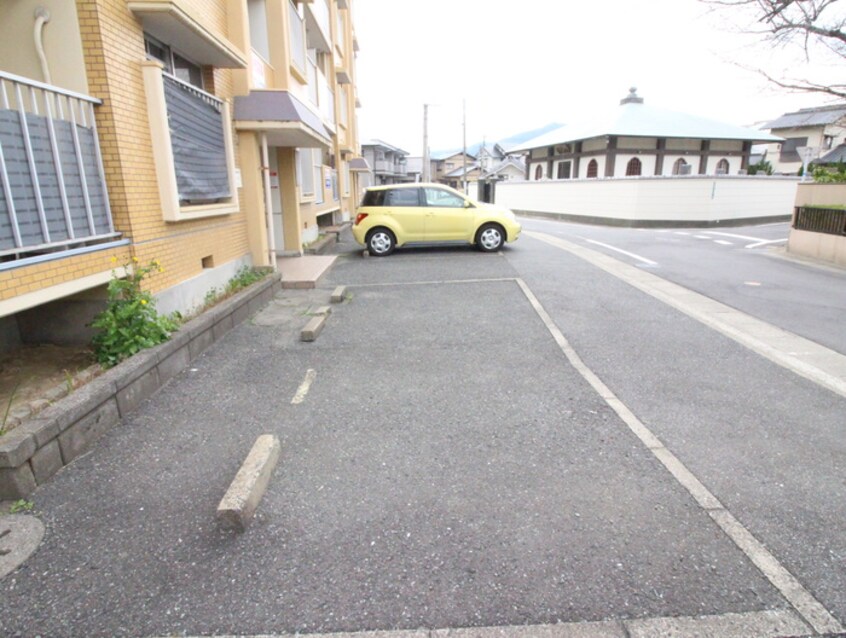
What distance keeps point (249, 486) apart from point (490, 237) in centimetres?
1051

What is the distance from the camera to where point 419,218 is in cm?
1235

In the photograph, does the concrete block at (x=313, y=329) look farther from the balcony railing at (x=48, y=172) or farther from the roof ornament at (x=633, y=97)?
the roof ornament at (x=633, y=97)

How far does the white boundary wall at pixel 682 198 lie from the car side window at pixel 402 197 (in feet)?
43.6

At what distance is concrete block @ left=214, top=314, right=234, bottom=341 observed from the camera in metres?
5.87

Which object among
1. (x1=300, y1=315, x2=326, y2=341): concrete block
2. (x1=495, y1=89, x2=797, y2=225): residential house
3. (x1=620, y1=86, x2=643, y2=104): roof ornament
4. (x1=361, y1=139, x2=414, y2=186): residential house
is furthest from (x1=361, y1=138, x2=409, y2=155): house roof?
(x1=300, y1=315, x2=326, y2=341): concrete block

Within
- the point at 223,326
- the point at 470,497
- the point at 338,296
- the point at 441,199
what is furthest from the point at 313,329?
the point at 441,199

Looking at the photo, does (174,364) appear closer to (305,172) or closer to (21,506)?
(21,506)

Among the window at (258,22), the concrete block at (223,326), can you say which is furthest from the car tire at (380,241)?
the concrete block at (223,326)

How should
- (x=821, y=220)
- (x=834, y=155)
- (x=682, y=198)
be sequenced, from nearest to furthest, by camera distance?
(x=821, y=220), (x=682, y=198), (x=834, y=155)

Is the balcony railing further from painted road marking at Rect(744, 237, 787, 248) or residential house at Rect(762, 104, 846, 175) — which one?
residential house at Rect(762, 104, 846, 175)

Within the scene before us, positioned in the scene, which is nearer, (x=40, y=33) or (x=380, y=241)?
(x=40, y=33)

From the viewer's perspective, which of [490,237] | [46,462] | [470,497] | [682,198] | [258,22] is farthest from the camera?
[682,198]

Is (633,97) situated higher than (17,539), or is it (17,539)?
(633,97)

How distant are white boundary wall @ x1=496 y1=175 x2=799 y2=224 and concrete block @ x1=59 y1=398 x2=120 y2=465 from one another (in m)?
22.0
